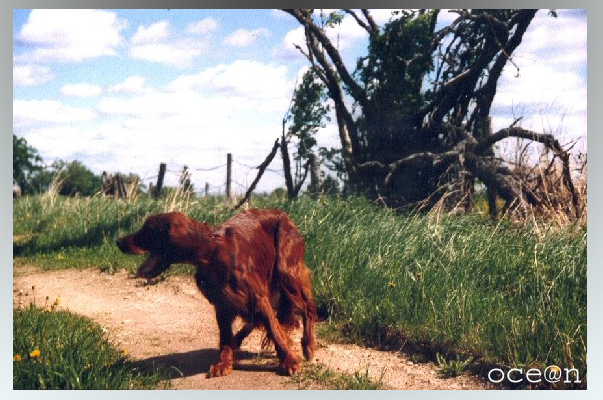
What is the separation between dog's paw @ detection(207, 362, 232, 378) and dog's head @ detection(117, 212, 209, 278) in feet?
3.03

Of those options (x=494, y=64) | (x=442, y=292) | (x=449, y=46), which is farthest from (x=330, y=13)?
(x=442, y=292)

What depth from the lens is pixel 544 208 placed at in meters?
7.90

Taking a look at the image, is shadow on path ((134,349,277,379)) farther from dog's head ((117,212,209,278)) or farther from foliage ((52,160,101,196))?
foliage ((52,160,101,196))

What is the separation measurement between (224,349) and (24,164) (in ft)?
21.6

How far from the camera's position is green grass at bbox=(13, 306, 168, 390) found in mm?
4547

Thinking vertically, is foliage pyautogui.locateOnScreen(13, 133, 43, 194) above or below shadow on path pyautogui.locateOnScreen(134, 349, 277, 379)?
above

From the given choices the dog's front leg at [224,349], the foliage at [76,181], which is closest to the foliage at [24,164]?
the foliage at [76,181]

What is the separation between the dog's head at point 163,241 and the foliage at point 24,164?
2555 mm

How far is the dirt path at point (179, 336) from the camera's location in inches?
197

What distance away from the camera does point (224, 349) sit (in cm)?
505

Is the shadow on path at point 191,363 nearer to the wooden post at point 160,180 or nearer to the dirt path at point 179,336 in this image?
the dirt path at point 179,336

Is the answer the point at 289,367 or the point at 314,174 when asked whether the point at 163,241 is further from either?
the point at 314,174

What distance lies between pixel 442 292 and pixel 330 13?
5.15m

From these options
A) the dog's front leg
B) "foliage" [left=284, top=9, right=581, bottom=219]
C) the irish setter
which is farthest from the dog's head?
"foliage" [left=284, top=9, right=581, bottom=219]
